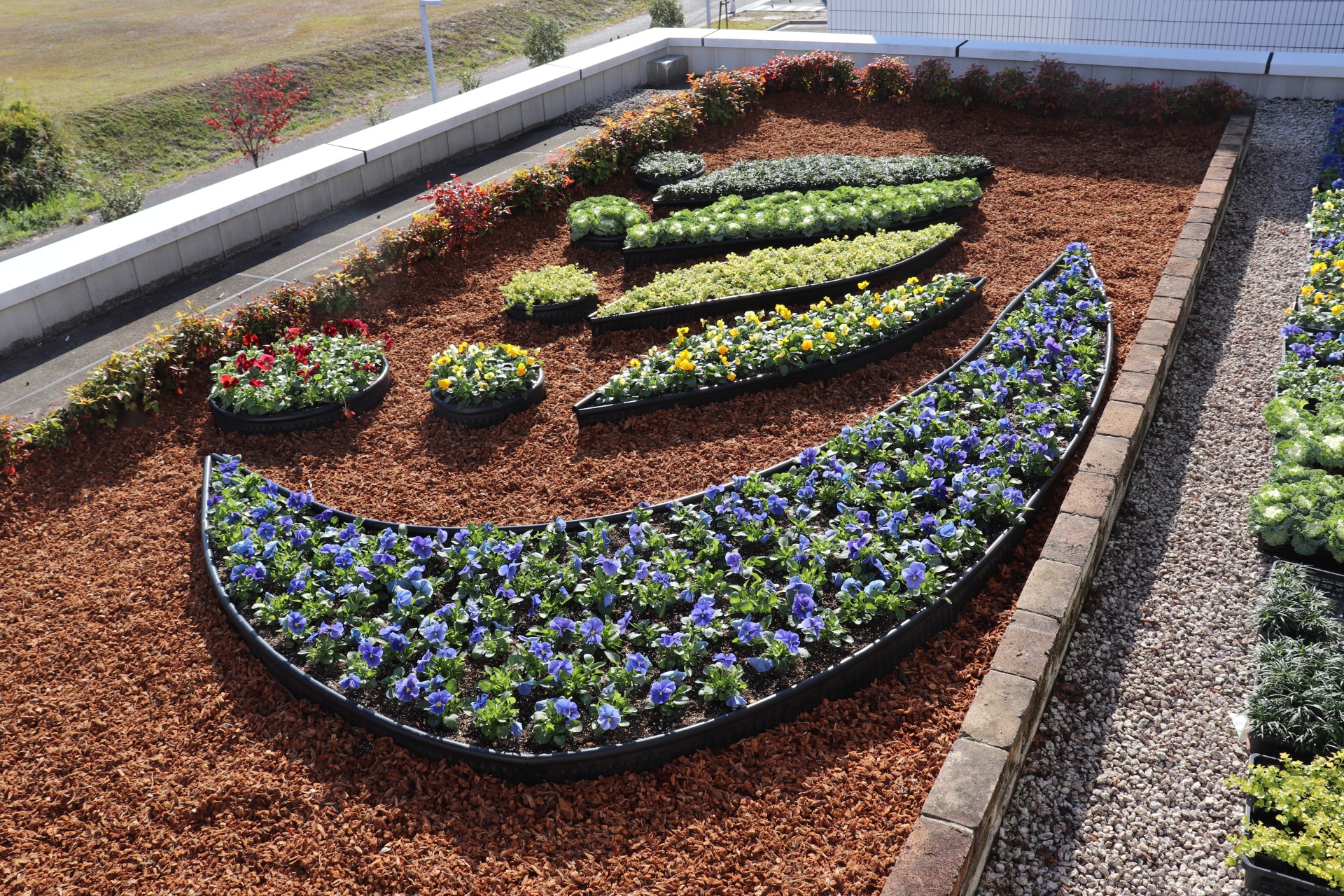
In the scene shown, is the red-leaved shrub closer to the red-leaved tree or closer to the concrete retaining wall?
the concrete retaining wall

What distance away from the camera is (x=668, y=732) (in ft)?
13.4

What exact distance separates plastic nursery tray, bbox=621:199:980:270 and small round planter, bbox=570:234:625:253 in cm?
19

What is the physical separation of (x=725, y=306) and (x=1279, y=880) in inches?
202

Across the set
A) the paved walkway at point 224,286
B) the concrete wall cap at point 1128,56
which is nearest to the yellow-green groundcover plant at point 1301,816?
the paved walkway at point 224,286

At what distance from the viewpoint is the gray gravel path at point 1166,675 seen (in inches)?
150

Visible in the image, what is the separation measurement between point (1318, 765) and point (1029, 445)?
7.12 feet

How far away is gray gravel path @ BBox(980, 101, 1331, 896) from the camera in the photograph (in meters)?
3.82

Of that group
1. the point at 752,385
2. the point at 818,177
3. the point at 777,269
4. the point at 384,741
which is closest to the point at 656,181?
the point at 818,177

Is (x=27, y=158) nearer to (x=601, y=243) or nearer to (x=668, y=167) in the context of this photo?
(x=668, y=167)

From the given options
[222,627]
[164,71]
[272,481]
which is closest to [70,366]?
[272,481]

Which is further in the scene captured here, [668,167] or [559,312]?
[668,167]

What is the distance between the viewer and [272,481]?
586cm

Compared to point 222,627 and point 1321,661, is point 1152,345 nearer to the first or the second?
point 1321,661

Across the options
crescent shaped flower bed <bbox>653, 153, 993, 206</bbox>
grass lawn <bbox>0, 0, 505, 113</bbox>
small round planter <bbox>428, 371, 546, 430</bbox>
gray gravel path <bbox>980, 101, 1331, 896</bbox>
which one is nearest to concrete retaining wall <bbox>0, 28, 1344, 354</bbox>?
crescent shaped flower bed <bbox>653, 153, 993, 206</bbox>
